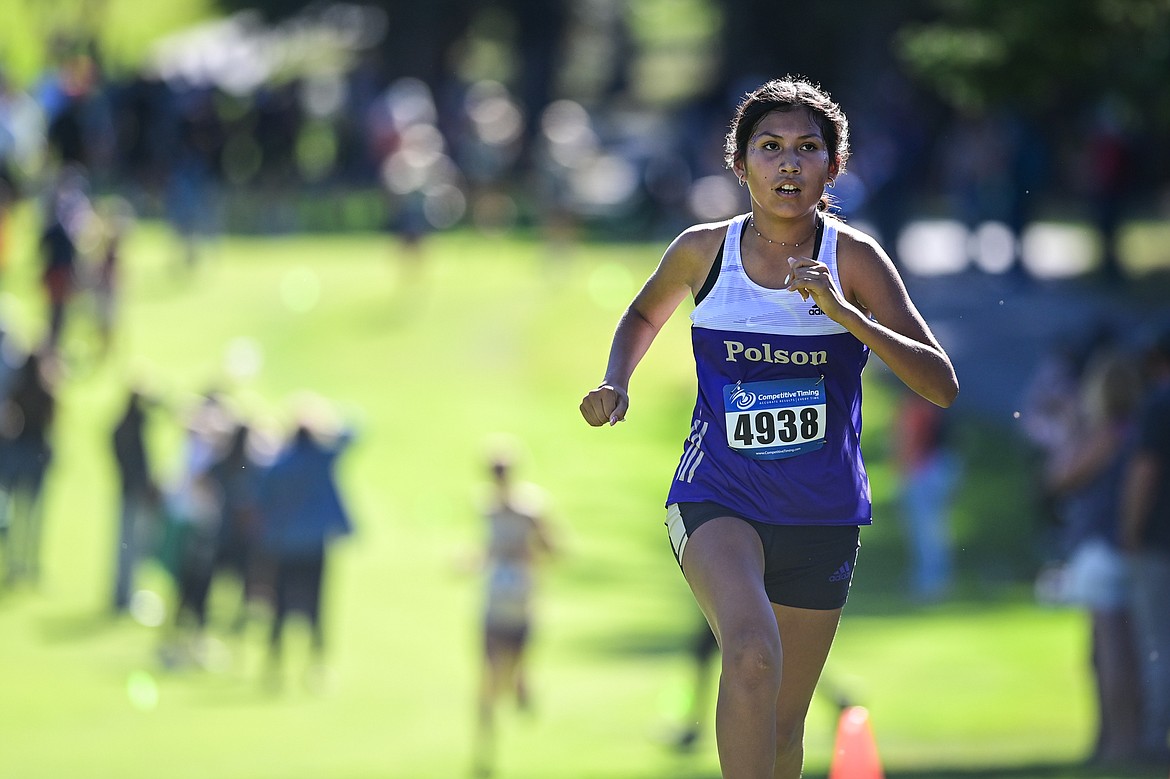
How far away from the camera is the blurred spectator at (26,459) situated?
62.4 ft

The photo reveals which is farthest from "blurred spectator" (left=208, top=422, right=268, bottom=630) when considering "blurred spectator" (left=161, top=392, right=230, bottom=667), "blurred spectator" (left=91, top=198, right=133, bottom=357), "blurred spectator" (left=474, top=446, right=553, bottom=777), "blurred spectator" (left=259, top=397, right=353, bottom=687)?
"blurred spectator" (left=91, top=198, right=133, bottom=357)

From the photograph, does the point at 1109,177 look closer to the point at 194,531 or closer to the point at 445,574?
the point at 445,574

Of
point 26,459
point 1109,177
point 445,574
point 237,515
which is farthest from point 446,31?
point 237,515

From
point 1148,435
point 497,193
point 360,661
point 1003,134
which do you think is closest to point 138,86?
point 497,193

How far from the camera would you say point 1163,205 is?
31.6m

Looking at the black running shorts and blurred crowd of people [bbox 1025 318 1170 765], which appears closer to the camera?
the black running shorts

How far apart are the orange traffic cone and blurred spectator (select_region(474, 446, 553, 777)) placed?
26.7ft

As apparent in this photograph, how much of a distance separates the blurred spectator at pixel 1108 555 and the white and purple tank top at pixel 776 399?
5.43m

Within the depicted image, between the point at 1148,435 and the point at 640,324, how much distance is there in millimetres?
4652

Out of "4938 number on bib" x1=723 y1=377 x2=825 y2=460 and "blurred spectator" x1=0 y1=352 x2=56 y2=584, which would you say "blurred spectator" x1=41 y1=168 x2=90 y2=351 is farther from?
"4938 number on bib" x1=723 y1=377 x2=825 y2=460

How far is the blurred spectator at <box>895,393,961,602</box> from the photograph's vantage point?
1866 cm

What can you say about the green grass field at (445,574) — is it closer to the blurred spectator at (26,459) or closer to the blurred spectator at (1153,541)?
the blurred spectator at (26,459)

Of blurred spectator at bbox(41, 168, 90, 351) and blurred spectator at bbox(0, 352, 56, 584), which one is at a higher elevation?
blurred spectator at bbox(41, 168, 90, 351)

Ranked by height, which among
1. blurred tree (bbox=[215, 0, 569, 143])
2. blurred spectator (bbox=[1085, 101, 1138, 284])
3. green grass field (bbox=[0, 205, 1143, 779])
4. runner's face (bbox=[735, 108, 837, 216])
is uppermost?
blurred tree (bbox=[215, 0, 569, 143])
